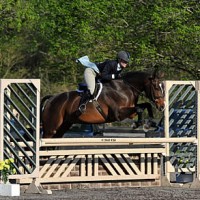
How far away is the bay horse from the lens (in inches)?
804

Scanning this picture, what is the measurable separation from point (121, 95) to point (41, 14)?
537 inches

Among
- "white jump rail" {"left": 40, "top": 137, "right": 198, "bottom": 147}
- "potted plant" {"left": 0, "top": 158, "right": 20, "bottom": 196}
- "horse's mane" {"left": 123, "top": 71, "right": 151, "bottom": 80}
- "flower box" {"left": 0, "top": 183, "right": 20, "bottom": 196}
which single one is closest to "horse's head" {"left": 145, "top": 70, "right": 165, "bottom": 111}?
"horse's mane" {"left": 123, "top": 71, "right": 151, "bottom": 80}

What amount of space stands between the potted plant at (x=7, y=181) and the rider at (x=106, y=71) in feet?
19.5

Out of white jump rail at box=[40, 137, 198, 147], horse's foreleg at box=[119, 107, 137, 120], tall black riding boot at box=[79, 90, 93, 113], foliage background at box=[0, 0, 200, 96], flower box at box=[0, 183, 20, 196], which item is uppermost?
foliage background at box=[0, 0, 200, 96]

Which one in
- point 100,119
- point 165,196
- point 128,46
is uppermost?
point 128,46

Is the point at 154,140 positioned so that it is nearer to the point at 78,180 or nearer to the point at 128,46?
the point at 78,180

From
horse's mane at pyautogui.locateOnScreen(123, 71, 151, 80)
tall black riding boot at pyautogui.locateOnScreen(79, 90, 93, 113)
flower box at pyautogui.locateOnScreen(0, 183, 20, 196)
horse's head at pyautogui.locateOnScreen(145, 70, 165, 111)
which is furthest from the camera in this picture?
tall black riding boot at pyautogui.locateOnScreen(79, 90, 93, 113)

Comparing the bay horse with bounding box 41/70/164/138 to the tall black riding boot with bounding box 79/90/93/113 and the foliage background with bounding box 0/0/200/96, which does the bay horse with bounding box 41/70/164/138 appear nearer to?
the tall black riding boot with bounding box 79/90/93/113

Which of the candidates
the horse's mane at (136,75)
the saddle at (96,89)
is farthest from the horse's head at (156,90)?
the saddle at (96,89)

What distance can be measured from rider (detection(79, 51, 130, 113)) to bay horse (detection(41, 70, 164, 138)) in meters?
0.33

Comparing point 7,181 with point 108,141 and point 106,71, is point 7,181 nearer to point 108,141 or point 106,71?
point 108,141

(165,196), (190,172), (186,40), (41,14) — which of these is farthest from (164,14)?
(165,196)

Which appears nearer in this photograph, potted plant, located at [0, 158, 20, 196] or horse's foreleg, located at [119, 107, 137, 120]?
potted plant, located at [0, 158, 20, 196]

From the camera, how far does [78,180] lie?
619 inches
